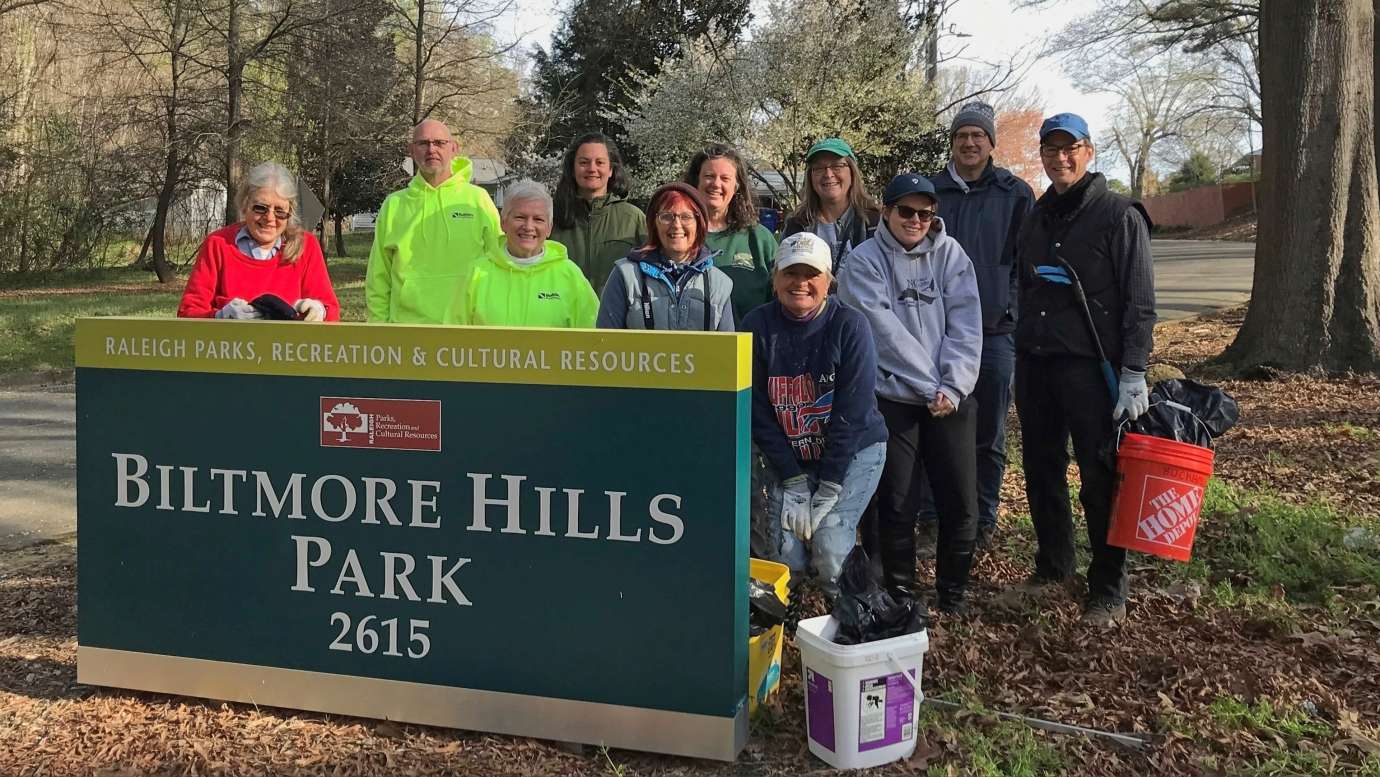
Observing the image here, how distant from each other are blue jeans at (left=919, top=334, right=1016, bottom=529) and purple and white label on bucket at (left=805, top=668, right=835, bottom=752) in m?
1.87

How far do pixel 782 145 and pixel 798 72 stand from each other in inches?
67.4

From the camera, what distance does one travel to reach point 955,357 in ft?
14.0

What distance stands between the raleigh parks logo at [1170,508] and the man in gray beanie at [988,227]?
1.18 m

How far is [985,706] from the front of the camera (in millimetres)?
3621

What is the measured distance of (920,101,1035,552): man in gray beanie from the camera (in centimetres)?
510

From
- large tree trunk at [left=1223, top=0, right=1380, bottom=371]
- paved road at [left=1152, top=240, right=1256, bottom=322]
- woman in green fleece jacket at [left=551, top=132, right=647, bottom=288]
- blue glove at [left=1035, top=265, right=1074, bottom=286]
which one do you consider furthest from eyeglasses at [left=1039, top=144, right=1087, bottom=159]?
paved road at [left=1152, top=240, right=1256, bottom=322]

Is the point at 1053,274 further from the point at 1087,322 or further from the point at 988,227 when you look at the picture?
the point at 988,227

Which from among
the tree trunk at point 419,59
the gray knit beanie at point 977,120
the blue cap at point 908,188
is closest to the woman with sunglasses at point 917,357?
the blue cap at point 908,188

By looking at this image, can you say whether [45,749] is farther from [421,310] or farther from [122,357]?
[421,310]

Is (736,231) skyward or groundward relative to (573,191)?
groundward

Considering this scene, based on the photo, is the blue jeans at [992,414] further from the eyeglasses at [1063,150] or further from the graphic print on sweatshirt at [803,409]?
the graphic print on sweatshirt at [803,409]

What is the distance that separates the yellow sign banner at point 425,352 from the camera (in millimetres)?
3211

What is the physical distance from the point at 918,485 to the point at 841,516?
61 centimetres

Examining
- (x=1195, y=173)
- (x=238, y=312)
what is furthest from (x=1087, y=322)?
(x=1195, y=173)
